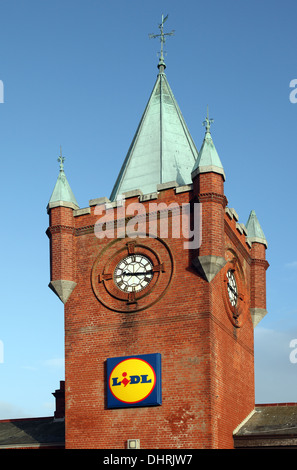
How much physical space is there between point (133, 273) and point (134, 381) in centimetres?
469

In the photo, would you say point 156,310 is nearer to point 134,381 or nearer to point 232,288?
point 134,381

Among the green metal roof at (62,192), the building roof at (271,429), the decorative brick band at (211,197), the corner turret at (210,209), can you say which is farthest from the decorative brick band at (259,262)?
the green metal roof at (62,192)

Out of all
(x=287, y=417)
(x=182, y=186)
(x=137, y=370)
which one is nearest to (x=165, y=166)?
(x=182, y=186)

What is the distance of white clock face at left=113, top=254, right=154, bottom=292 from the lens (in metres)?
33.2

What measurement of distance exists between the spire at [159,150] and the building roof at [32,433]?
11.7 metres

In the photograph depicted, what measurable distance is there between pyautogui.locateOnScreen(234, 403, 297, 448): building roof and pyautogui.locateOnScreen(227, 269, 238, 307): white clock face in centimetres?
512

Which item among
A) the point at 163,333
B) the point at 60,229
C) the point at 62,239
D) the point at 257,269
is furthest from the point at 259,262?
the point at 60,229

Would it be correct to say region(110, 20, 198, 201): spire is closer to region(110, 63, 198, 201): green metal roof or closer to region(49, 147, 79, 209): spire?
region(110, 63, 198, 201): green metal roof

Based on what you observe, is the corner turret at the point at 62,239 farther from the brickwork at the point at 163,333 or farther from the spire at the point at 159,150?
the spire at the point at 159,150

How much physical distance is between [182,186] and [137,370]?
7.93 m

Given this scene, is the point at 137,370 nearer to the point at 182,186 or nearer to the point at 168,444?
the point at 168,444

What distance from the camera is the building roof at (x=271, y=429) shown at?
31906 millimetres

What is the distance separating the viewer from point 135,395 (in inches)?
1235

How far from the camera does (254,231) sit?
38781 millimetres
